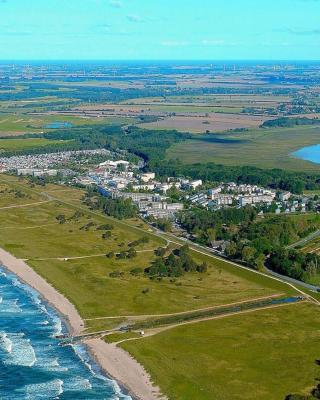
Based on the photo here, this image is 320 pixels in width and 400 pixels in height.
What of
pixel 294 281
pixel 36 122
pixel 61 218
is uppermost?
pixel 36 122

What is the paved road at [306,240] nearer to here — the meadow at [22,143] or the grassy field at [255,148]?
the grassy field at [255,148]

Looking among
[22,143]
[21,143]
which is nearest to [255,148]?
[22,143]

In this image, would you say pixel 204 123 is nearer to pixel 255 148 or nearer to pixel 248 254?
pixel 255 148

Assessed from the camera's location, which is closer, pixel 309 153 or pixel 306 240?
pixel 306 240

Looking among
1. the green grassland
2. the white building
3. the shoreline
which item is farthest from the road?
the green grassland

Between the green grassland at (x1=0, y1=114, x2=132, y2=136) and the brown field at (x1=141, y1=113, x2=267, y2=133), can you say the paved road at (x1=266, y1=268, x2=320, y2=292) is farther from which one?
the green grassland at (x1=0, y1=114, x2=132, y2=136)
